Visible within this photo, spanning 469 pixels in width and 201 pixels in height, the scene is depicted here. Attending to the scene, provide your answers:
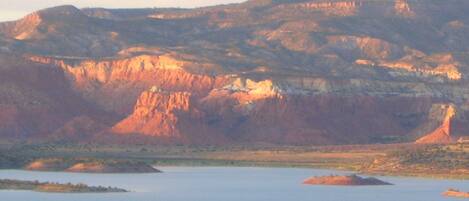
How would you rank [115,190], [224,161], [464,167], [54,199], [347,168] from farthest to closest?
[224,161] < [347,168] < [464,167] < [115,190] < [54,199]

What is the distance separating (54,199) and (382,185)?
31.2 m

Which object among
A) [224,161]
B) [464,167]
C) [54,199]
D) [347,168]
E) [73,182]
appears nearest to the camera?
[54,199]

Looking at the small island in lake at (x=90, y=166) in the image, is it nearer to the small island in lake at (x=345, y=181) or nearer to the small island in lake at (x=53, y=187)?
the small island in lake at (x=345, y=181)

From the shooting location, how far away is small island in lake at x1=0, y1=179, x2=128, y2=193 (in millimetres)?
130250

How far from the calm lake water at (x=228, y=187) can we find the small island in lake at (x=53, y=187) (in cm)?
178

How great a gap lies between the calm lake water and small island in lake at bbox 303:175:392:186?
5.45 feet

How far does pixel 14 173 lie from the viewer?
15575 cm

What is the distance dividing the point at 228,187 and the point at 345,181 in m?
9.77

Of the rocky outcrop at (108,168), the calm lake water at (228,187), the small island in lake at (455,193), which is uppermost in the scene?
the rocky outcrop at (108,168)

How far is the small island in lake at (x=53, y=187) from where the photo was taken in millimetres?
130250

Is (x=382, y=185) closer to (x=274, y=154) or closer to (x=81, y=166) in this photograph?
(x=81, y=166)

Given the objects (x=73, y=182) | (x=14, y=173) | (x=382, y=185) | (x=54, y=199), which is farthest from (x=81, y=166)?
(x=54, y=199)

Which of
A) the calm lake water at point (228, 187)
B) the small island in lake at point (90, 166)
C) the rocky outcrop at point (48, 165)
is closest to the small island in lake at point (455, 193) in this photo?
the calm lake water at point (228, 187)

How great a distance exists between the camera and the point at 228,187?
458 ft
